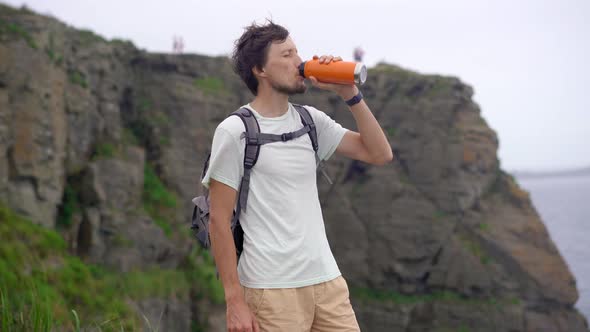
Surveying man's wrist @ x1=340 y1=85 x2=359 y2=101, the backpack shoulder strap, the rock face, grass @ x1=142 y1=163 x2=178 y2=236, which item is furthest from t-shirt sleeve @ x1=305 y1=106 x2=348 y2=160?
grass @ x1=142 y1=163 x2=178 y2=236

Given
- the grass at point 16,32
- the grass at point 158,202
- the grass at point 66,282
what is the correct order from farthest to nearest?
the grass at point 158,202, the grass at point 16,32, the grass at point 66,282

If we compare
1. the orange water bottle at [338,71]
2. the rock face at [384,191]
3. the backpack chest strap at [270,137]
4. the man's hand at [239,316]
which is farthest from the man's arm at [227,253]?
the rock face at [384,191]

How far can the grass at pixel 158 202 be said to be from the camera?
73.9 ft

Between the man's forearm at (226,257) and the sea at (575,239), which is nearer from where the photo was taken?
the man's forearm at (226,257)

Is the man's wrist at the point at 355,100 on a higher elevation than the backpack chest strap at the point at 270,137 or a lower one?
higher

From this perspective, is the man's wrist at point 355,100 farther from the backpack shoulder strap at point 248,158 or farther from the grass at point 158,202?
the grass at point 158,202

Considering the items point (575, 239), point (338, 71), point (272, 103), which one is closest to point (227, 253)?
point (272, 103)

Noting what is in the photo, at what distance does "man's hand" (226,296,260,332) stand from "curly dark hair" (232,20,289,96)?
1.04m

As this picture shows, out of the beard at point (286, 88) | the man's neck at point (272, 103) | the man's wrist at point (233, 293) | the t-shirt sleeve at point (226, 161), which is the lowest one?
the man's wrist at point (233, 293)

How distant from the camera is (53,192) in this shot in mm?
17906

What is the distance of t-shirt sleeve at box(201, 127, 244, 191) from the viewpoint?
2934mm

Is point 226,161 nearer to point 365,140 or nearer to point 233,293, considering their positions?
point 233,293

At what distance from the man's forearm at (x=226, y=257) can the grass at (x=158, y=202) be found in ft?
64.5

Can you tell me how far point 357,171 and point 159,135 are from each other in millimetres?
9741
